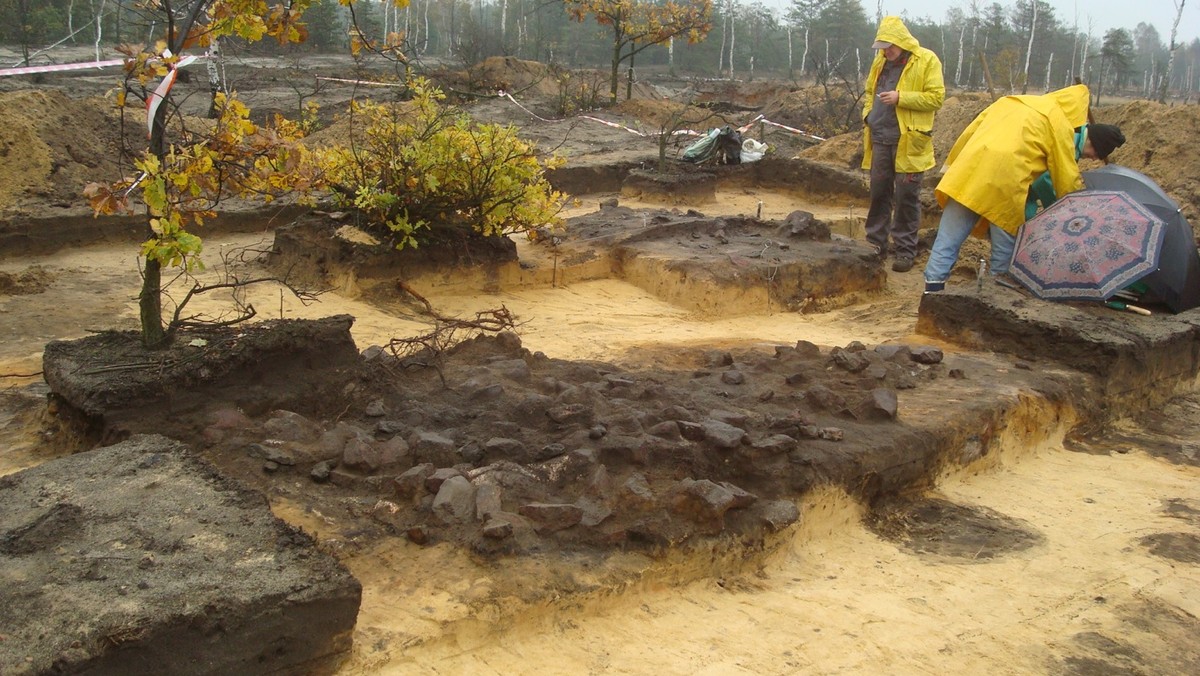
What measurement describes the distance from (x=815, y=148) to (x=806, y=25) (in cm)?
2349

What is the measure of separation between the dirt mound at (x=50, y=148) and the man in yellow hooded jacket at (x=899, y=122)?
6025 mm

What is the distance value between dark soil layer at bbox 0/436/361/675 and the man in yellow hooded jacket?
20.8 feet

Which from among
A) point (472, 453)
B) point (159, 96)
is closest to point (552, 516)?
point (472, 453)

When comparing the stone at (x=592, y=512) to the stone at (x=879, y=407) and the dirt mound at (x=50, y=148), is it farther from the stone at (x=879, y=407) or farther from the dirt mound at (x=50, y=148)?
the dirt mound at (x=50, y=148)

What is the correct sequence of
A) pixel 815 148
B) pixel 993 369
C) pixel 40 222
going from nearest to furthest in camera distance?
1. pixel 993 369
2. pixel 40 222
3. pixel 815 148

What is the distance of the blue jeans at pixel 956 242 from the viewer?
6.40 m

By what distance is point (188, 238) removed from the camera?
3.41 metres

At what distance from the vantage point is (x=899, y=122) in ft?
25.3

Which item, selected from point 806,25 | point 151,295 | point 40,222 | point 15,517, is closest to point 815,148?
point 40,222

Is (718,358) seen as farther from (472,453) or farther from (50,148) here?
(50,148)

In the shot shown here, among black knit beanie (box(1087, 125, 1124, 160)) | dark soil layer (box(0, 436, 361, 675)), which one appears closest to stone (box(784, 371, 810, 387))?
dark soil layer (box(0, 436, 361, 675))

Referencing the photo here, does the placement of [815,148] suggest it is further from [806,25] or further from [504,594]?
[806,25]

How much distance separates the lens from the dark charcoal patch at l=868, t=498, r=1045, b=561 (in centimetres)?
362

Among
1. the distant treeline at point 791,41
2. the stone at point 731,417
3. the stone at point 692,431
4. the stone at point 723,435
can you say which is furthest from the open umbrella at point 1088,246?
the distant treeline at point 791,41
